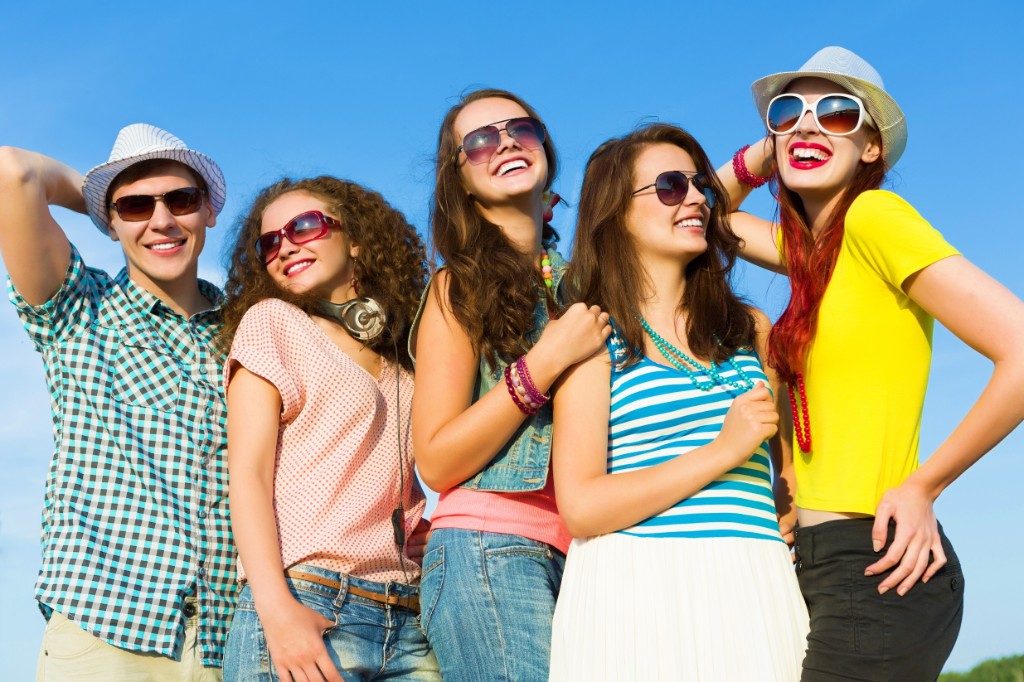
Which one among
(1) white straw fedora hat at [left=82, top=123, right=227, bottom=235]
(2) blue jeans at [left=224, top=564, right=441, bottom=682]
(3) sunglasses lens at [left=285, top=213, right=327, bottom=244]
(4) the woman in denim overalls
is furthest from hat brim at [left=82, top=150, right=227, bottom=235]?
(2) blue jeans at [left=224, top=564, right=441, bottom=682]

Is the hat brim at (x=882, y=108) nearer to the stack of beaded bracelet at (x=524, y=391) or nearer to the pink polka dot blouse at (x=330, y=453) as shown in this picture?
the stack of beaded bracelet at (x=524, y=391)

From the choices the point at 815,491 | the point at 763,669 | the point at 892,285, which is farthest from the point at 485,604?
the point at 892,285

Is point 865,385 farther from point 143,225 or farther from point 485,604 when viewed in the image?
point 143,225

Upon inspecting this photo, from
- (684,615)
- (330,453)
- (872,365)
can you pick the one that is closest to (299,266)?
(330,453)

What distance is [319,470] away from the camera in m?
4.01

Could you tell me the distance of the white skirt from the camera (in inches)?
128

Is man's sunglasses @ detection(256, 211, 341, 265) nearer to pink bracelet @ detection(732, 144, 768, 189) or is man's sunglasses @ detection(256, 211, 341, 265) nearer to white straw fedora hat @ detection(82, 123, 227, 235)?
white straw fedora hat @ detection(82, 123, 227, 235)

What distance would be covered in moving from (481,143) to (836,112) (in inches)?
58.2

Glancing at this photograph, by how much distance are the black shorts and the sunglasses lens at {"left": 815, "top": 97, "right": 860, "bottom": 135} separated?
151 centimetres

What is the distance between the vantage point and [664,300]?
3.94m

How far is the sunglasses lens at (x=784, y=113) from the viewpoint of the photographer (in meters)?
3.89

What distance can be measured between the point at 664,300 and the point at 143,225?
8.27 feet

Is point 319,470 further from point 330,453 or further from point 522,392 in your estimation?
point 522,392

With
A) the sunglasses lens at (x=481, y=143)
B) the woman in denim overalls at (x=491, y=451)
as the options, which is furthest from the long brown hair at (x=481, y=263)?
the sunglasses lens at (x=481, y=143)
